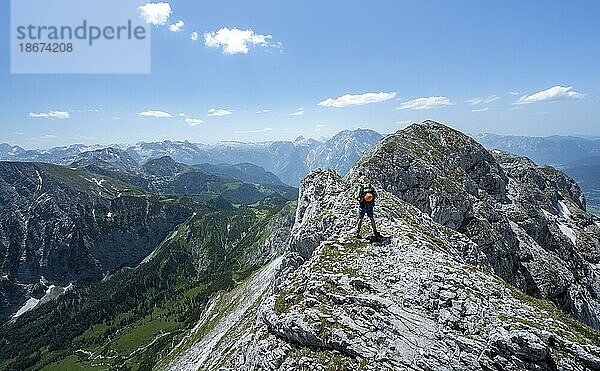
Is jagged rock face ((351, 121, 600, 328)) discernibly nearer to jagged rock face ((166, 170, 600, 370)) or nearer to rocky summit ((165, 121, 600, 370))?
rocky summit ((165, 121, 600, 370))

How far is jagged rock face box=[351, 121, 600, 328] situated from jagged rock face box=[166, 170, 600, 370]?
2107cm

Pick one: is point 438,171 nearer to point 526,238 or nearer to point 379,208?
point 526,238

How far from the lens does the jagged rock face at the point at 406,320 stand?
18.3 m

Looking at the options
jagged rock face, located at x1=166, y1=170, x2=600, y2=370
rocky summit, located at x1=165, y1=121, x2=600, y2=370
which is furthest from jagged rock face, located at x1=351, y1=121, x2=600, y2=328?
jagged rock face, located at x1=166, y1=170, x2=600, y2=370

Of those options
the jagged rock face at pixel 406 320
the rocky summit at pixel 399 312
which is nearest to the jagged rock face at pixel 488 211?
the rocky summit at pixel 399 312

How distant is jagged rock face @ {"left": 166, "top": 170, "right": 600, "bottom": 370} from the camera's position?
722 inches

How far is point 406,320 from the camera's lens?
21172mm

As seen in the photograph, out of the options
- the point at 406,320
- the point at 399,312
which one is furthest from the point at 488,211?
the point at 406,320

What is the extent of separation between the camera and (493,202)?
70625 millimetres

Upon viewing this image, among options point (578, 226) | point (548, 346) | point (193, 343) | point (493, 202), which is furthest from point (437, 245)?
point (193, 343)

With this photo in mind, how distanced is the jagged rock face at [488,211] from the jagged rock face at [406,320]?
21065 mm

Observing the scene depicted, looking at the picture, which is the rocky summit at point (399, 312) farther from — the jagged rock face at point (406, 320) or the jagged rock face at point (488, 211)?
the jagged rock face at point (488, 211)

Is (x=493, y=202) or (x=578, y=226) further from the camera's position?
(x=578, y=226)

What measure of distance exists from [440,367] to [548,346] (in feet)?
17.9
